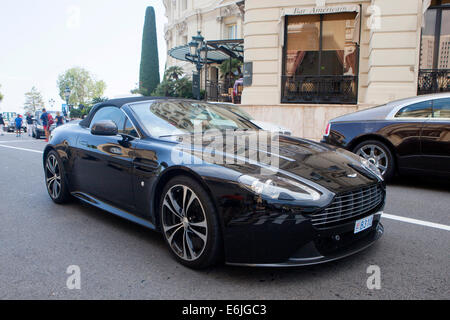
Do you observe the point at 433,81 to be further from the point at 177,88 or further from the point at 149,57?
the point at 149,57

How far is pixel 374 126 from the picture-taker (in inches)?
229

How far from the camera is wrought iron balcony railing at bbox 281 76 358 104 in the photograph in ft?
42.5

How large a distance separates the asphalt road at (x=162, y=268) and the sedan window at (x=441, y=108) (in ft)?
5.79

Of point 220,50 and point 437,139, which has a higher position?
point 220,50

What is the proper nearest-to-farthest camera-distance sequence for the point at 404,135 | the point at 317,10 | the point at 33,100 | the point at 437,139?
the point at 437,139 < the point at 404,135 < the point at 317,10 < the point at 33,100

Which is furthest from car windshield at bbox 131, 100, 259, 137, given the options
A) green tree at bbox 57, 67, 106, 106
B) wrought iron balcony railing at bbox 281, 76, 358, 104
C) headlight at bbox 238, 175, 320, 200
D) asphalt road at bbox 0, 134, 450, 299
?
green tree at bbox 57, 67, 106, 106

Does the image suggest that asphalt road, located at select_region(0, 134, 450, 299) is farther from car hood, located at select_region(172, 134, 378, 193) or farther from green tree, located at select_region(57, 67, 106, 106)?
green tree, located at select_region(57, 67, 106, 106)

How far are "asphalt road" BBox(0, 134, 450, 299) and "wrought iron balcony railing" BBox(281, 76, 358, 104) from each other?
30.6 feet

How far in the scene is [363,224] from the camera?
2.69 metres

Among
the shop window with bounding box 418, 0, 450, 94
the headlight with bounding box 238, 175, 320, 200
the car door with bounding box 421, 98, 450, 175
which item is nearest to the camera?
the headlight with bounding box 238, 175, 320, 200

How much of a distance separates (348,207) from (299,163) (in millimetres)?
489

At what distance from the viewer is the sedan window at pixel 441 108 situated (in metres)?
5.28

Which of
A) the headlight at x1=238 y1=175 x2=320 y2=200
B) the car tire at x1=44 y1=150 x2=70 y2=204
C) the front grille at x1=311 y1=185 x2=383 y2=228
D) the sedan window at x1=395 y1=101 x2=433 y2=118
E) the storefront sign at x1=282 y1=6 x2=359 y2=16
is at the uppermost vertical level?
the storefront sign at x1=282 y1=6 x2=359 y2=16

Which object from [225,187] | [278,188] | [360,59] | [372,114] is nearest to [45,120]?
[360,59]
